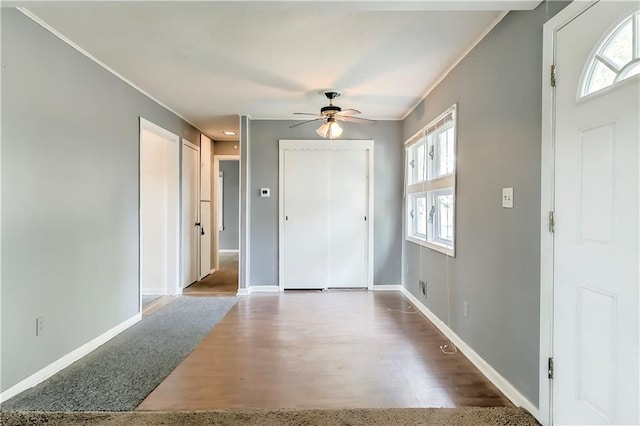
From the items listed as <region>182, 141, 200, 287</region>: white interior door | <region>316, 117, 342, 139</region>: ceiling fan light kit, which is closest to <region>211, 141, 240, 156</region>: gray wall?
<region>182, 141, 200, 287</region>: white interior door

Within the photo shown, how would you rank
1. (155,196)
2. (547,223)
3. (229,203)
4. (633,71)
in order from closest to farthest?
(633,71) < (547,223) < (155,196) < (229,203)

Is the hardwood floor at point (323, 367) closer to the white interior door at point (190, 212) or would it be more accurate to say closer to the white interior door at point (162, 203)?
the white interior door at point (162, 203)

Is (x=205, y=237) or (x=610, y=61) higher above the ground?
(x=610, y=61)

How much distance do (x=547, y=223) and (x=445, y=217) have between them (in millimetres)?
1609

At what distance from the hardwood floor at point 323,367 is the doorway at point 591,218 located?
Answer: 645 mm

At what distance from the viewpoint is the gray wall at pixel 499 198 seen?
1.83 m

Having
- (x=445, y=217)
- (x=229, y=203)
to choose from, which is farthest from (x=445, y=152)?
(x=229, y=203)

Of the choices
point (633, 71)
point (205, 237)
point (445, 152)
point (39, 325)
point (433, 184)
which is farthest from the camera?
point (205, 237)

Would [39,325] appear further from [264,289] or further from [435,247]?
[435,247]

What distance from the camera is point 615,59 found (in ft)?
4.42

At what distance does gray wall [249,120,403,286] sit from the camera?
4691 mm

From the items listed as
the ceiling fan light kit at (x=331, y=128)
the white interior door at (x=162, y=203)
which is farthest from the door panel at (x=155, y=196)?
the ceiling fan light kit at (x=331, y=128)

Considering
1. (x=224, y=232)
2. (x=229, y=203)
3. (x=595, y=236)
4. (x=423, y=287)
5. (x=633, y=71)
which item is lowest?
(x=423, y=287)

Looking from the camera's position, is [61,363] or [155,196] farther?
[155,196]
